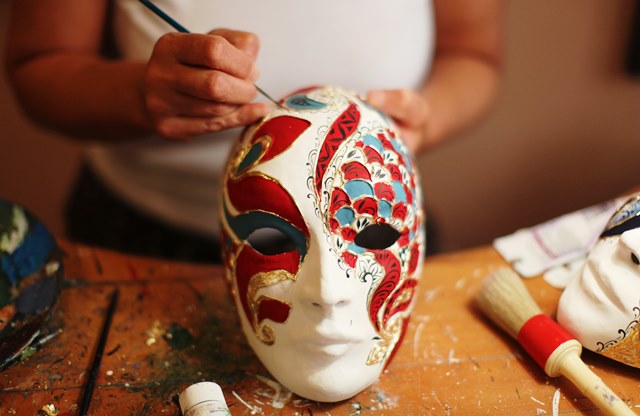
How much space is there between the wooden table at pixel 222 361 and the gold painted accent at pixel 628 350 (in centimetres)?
2

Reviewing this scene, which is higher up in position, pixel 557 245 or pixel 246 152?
pixel 246 152

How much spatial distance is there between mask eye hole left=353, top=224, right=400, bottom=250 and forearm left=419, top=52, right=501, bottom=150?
0.23 m

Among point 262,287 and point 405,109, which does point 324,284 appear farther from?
point 405,109

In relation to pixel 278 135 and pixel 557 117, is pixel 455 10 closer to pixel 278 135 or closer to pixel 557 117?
pixel 278 135

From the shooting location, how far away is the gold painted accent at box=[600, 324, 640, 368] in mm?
741

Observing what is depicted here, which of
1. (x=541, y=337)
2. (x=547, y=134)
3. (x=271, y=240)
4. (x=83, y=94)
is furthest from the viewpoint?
(x=547, y=134)

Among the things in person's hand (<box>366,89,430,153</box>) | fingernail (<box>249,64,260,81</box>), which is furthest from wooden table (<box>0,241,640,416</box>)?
fingernail (<box>249,64,260,81</box>)

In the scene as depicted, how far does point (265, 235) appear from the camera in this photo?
1010 millimetres

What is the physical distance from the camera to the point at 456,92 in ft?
3.48

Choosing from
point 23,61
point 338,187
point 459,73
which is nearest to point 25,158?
point 23,61

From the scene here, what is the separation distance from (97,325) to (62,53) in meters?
0.38

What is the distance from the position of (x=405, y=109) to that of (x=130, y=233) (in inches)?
19.9

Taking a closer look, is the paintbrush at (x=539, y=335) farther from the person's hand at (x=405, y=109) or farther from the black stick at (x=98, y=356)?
the black stick at (x=98, y=356)

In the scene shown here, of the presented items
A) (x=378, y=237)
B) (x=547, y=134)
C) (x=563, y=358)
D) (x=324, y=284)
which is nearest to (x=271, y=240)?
(x=378, y=237)
